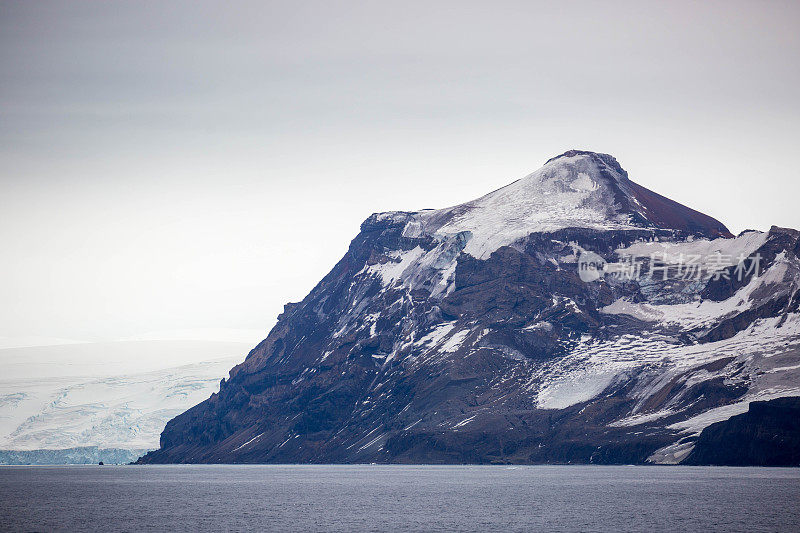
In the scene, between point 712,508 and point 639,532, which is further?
point 712,508

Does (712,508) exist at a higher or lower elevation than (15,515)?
lower

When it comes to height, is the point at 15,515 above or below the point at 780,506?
above

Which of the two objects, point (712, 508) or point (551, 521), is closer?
point (551, 521)

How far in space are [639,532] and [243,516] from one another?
68.9m

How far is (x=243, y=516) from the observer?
627 ft

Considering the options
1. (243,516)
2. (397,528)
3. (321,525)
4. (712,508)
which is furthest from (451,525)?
(712,508)

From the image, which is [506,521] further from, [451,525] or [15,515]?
[15,515]

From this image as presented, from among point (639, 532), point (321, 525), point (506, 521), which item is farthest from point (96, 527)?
point (639, 532)

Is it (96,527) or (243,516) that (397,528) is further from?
(96,527)

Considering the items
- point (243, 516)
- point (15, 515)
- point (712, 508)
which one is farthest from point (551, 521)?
point (15, 515)

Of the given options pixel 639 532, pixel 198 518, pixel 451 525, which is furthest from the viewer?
pixel 198 518

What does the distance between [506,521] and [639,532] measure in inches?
989

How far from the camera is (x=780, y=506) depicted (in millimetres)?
192375

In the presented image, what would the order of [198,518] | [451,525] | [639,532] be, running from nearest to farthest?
[639,532] → [451,525] → [198,518]
